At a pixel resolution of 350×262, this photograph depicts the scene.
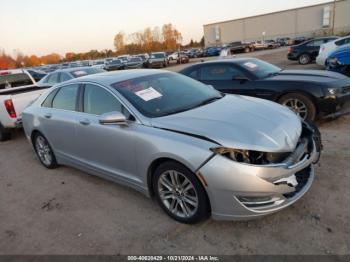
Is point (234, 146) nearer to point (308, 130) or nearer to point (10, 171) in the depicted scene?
point (308, 130)

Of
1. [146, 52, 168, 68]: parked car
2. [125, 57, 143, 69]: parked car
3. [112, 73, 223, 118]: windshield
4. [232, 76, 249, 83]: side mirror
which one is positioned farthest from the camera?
[146, 52, 168, 68]: parked car

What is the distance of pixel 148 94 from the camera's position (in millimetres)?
3779

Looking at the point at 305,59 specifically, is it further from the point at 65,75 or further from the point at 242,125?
the point at 242,125

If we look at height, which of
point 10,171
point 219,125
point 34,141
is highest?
point 219,125

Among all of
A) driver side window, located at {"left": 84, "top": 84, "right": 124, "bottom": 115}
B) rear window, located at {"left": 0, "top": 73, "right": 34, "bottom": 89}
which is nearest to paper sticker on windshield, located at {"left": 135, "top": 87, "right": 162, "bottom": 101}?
driver side window, located at {"left": 84, "top": 84, "right": 124, "bottom": 115}

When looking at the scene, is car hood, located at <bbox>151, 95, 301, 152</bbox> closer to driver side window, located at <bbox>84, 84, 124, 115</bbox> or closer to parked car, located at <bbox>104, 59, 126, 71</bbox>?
driver side window, located at <bbox>84, 84, 124, 115</bbox>

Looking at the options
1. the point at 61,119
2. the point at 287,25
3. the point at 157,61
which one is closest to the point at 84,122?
the point at 61,119

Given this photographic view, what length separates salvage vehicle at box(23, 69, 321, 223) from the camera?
2830 millimetres

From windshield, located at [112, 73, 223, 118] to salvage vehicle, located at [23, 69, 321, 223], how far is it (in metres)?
0.01

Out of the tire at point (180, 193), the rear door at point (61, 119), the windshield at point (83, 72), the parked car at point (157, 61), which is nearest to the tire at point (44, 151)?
the rear door at point (61, 119)

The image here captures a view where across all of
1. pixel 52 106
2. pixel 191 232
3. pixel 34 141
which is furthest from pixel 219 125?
pixel 34 141

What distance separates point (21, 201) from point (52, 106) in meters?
1.51

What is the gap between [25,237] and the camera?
341 centimetres

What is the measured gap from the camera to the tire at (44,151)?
5203mm
